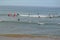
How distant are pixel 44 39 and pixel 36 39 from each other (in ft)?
1.96

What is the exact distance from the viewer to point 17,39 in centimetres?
1191

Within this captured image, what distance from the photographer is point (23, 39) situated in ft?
39.2

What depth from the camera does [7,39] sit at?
11.6 meters

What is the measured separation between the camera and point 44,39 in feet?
39.8

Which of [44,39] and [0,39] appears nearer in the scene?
[0,39]

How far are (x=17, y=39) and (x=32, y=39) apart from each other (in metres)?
1.09

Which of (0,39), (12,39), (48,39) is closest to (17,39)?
(12,39)

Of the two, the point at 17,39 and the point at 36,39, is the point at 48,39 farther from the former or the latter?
the point at 17,39

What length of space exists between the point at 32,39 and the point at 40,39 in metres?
0.60

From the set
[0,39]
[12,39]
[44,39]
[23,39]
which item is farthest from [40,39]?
[0,39]

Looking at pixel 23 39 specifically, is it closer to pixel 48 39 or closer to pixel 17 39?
pixel 17 39

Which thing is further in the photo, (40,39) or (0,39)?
(40,39)

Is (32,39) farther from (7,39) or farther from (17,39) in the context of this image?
(7,39)

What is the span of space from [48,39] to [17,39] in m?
2.26
